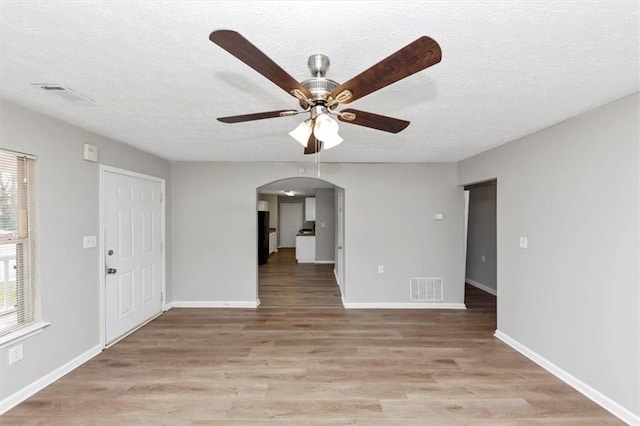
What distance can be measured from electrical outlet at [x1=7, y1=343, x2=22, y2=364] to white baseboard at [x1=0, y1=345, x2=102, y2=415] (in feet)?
→ 0.84

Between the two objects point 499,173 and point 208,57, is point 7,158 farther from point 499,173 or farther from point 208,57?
point 499,173

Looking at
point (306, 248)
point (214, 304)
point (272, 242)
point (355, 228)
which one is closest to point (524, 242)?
point (355, 228)

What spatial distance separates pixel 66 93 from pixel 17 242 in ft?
4.00

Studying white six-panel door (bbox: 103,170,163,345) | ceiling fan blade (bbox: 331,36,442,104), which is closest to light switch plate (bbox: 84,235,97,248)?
Result: white six-panel door (bbox: 103,170,163,345)

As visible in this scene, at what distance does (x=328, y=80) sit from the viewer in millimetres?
1353

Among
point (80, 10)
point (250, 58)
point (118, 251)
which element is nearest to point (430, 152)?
point (250, 58)

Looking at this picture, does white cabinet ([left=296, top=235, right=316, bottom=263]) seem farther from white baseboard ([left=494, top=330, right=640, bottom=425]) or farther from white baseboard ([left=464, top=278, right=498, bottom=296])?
white baseboard ([left=494, top=330, right=640, bottom=425])

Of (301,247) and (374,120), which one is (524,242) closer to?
(374,120)

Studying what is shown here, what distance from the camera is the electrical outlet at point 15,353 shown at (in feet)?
7.28

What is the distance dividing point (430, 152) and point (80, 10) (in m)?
3.63

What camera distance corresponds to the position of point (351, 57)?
155cm

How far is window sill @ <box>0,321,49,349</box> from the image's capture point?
85.1 inches

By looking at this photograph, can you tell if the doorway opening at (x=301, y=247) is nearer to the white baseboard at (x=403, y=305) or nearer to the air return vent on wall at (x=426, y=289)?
the white baseboard at (x=403, y=305)

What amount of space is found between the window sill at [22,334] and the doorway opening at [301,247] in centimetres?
271
